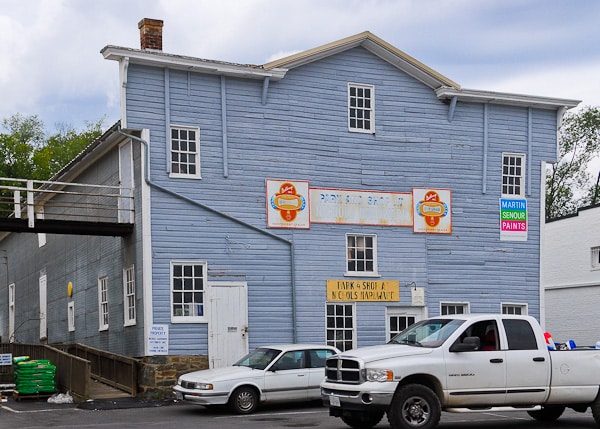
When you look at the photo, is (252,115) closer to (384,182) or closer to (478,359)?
(384,182)

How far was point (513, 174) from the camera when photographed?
28.0 meters

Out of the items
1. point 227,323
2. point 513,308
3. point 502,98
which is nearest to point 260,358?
point 227,323

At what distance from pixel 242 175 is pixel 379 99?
490 centimetres

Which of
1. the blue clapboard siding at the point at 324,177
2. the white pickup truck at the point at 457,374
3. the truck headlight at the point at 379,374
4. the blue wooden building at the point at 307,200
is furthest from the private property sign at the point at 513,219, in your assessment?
the truck headlight at the point at 379,374

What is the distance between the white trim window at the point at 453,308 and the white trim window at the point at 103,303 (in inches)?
384

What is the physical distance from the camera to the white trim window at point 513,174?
27891 mm

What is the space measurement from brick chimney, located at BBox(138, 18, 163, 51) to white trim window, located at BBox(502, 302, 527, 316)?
12.6 m

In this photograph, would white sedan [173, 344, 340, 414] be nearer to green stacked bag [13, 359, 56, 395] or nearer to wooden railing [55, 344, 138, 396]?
wooden railing [55, 344, 138, 396]

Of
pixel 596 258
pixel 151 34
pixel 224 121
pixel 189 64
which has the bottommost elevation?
pixel 596 258

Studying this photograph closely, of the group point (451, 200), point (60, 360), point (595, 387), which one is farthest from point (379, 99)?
point (595, 387)

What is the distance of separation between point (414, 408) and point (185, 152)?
38.5ft

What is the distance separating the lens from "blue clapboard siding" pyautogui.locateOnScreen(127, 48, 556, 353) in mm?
23406

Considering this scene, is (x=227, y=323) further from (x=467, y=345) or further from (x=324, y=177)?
(x=467, y=345)

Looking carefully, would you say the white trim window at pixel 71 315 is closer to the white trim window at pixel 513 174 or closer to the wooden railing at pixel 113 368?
the wooden railing at pixel 113 368
